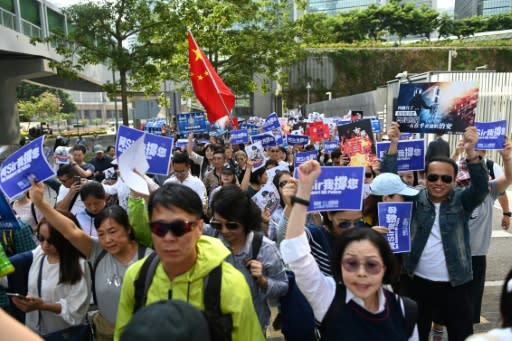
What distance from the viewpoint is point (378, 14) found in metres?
48.8

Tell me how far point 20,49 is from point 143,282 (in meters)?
20.7

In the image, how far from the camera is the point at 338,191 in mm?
2781

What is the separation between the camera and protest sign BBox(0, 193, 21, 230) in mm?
3031

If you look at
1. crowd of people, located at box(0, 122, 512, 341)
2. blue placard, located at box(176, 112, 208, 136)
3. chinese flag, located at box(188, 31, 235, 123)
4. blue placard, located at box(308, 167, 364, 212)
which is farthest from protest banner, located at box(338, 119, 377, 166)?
blue placard, located at box(176, 112, 208, 136)

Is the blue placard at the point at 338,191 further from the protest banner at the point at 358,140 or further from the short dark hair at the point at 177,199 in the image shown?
the protest banner at the point at 358,140

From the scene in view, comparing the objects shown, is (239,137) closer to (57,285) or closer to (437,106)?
(437,106)

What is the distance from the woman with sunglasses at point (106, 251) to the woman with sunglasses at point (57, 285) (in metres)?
0.07

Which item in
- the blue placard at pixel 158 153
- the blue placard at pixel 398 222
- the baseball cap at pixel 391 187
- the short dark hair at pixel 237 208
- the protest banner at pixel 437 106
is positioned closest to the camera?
the short dark hair at pixel 237 208

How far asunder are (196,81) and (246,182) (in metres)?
2.52

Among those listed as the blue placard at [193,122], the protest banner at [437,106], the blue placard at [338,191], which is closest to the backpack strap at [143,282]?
the blue placard at [338,191]

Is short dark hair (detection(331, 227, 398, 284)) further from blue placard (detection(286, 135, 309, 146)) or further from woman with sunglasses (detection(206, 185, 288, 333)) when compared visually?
blue placard (detection(286, 135, 309, 146))

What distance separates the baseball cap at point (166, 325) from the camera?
1083 millimetres

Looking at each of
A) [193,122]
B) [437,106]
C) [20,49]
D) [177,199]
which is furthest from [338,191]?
[20,49]

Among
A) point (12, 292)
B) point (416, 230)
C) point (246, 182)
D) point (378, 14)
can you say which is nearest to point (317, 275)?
point (416, 230)
